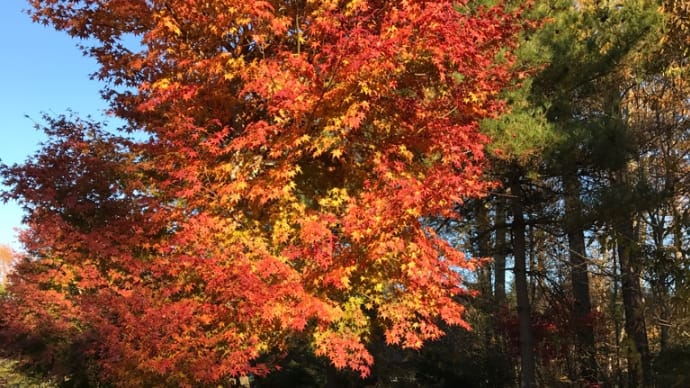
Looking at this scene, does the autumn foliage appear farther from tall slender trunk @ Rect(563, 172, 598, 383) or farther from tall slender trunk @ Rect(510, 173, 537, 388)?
tall slender trunk @ Rect(510, 173, 537, 388)

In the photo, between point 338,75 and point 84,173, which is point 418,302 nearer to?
point 338,75

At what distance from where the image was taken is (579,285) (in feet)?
47.1

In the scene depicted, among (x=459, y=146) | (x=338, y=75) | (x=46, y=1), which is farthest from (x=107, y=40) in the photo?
(x=459, y=146)

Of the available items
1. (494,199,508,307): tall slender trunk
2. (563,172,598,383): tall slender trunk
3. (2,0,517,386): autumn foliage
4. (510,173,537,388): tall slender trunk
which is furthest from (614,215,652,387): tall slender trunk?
(2,0,517,386): autumn foliage

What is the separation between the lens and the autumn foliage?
18.4 ft

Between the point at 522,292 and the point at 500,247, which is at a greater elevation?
the point at 500,247

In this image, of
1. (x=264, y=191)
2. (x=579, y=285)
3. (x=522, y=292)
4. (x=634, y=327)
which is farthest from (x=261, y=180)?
(x=579, y=285)

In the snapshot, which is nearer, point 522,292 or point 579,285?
point 522,292

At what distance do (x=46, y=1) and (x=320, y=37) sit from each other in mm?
4193

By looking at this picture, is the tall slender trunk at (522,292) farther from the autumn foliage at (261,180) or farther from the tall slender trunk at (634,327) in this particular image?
the autumn foliage at (261,180)

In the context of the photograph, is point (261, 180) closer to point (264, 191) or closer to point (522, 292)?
point (264, 191)

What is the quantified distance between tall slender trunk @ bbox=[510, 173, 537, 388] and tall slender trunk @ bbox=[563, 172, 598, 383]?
1.01m

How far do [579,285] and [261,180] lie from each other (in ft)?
37.9

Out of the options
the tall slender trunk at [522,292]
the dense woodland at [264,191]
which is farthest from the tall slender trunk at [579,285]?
the dense woodland at [264,191]
